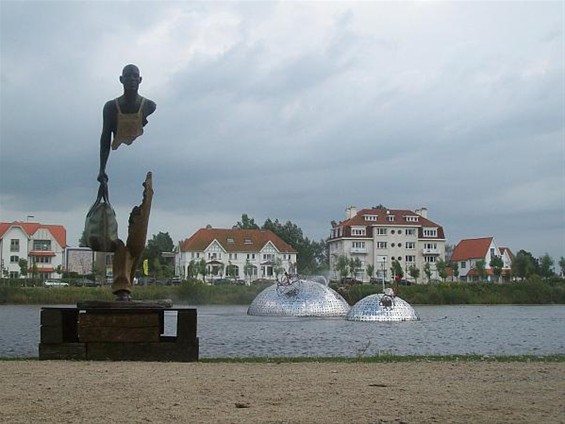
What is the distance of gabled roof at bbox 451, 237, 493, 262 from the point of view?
119m

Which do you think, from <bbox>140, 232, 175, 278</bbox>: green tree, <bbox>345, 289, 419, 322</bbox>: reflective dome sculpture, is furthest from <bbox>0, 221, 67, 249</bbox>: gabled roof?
<bbox>345, 289, 419, 322</bbox>: reflective dome sculpture

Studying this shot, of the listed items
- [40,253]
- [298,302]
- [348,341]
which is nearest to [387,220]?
[40,253]

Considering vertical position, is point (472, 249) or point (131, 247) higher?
point (472, 249)

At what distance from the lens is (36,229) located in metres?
105

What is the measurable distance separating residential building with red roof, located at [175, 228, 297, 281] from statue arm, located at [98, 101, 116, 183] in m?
93.4

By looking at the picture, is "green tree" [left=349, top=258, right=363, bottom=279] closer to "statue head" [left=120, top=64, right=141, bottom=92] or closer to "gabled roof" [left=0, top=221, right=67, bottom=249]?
"gabled roof" [left=0, top=221, right=67, bottom=249]

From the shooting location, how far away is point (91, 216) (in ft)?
42.4

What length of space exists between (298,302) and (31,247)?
72492mm

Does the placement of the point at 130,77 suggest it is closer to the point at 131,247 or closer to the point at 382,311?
the point at 131,247

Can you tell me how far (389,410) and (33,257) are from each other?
333 feet

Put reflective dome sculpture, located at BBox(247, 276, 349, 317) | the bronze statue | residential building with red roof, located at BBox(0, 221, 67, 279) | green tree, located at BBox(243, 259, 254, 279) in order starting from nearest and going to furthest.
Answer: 1. the bronze statue
2. reflective dome sculpture, located at BBox(247, 276, 349, 317)
3. green tree, located at BBox(243, 259, 254, 279)
4. residential building with red roof, located at BBox(0, 221, 67, 279)

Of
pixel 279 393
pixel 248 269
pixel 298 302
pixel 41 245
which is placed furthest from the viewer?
pixel 41 245

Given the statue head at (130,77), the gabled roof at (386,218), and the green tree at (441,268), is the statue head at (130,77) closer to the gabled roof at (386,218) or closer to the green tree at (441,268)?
the green tree at (441,268)

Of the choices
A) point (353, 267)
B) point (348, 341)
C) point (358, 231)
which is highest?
point (358, 231)
